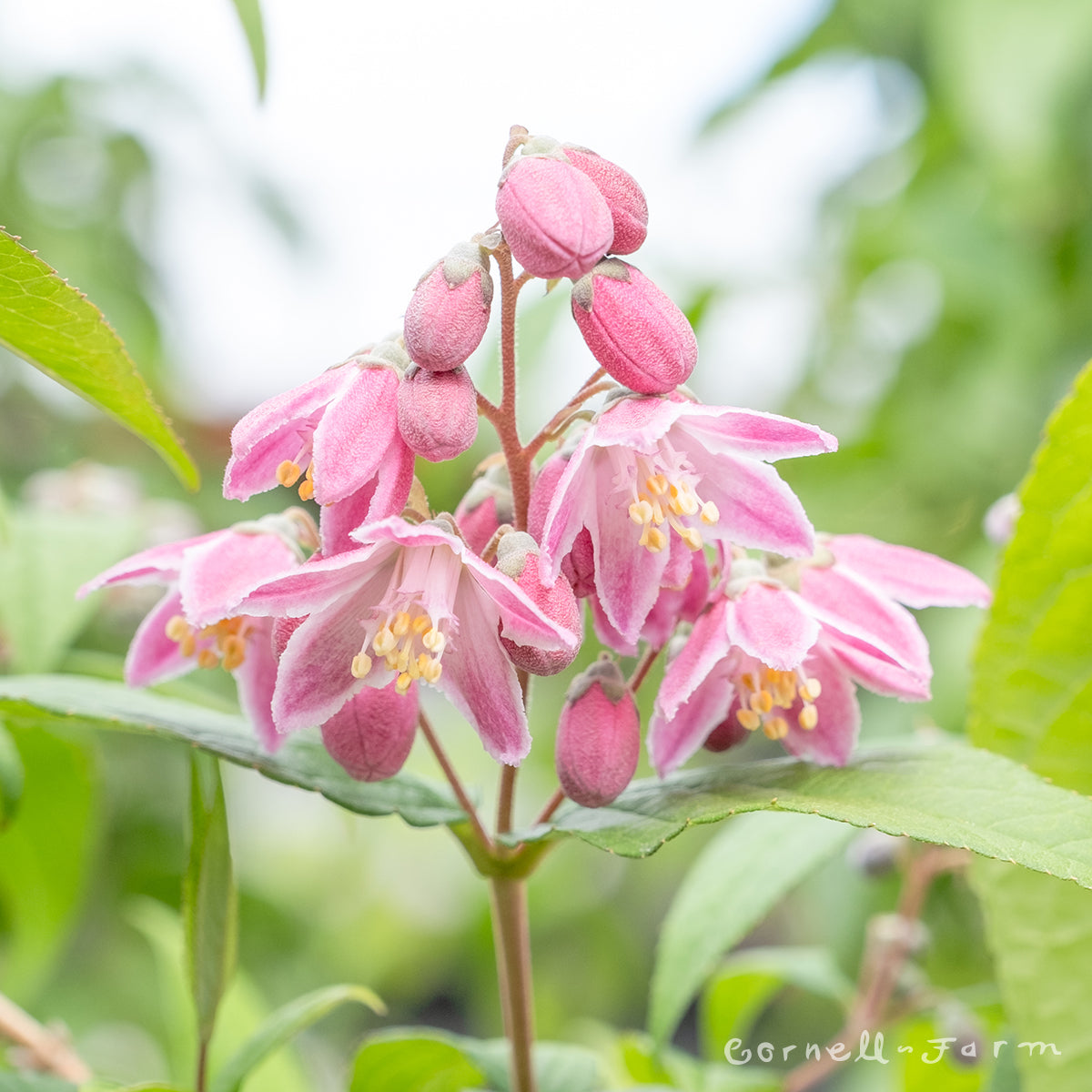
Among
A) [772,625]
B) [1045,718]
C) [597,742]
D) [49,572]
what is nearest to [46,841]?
[49,572]

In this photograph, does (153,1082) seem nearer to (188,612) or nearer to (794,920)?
(188,612)

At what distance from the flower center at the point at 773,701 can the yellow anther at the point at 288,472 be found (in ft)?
1.14

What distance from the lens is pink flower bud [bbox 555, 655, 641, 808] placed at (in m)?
0.76

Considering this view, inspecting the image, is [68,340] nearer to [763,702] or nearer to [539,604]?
[539,604]

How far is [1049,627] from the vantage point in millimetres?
925

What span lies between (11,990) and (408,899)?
2.16 metres

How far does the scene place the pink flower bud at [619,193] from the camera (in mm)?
759

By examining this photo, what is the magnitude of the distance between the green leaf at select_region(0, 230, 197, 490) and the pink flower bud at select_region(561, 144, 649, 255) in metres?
0.33

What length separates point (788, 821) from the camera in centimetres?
115

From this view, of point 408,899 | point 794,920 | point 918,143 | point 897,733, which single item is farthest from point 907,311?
point 408,899

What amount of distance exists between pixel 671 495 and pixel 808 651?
154 millimetres

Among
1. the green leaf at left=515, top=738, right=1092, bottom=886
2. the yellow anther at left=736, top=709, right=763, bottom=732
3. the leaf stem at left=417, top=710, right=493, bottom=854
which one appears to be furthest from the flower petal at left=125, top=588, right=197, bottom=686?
the yellow anther at left=736, top=709, right=763, bottom=732

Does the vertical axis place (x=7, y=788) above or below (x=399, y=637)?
below

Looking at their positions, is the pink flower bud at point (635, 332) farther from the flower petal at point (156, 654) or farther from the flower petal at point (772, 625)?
the flower petal at point (156, 654)
